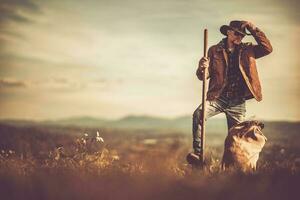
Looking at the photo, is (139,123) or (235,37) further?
(139,123)

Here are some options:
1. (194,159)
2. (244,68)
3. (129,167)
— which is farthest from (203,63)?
(129,167)

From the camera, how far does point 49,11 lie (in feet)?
19.0

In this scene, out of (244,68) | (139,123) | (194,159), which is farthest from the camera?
(139,123)

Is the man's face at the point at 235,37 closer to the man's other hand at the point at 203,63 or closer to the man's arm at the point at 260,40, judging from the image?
the man's arm at the point at 260,40

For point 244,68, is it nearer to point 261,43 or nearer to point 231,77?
point 231,77

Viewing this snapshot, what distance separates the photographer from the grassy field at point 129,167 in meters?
Answer: 5.19

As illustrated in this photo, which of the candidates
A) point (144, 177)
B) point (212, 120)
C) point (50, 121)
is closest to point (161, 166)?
point (144, 177)

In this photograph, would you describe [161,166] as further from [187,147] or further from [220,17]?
[220,17]

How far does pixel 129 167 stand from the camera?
5.44 meters

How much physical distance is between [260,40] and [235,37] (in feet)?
0.81

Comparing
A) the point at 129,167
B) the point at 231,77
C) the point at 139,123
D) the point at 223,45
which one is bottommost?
the point at 129,167

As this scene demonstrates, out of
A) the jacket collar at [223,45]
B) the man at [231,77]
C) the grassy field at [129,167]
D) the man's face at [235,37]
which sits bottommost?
the grassy field at [129,167]

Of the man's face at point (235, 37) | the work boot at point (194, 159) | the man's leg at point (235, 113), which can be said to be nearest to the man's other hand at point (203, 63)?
the man's face at point (235, 37)

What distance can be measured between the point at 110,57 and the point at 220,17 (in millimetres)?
1099
